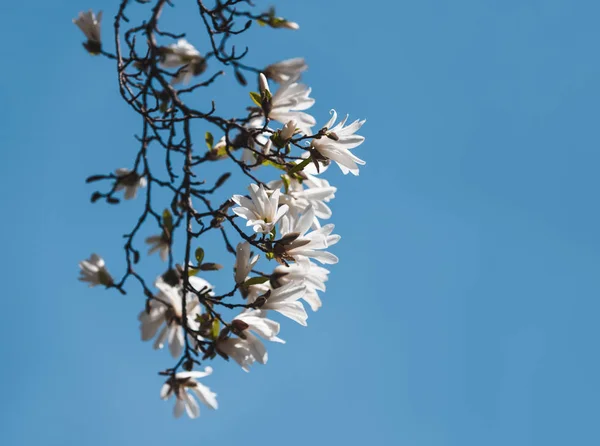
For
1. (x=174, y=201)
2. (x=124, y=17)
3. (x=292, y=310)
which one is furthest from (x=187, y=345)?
(x=124, y=17)

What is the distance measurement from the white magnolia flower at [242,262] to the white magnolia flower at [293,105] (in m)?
0.44

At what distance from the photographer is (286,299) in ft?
6.17

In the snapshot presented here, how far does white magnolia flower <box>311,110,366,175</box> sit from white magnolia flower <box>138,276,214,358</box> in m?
0.52

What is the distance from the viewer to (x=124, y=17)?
7.83 ft

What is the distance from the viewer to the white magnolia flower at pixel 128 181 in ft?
8.00

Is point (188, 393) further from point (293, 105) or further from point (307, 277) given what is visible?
point (293, 105)

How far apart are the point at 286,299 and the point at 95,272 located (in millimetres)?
671

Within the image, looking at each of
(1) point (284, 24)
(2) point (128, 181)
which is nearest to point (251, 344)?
(2) point (128, 181)

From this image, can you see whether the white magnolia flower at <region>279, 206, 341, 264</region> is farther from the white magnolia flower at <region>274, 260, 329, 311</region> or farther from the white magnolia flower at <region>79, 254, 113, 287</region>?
the white magnolia flower at <region>79, 254, 113, 287</region>

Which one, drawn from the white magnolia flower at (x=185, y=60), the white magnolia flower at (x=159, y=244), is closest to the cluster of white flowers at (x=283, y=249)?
the white magnolia flower at (x=159, y=244)

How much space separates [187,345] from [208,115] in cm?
72

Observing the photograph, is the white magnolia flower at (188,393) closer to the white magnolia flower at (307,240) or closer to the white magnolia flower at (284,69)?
the white magnolia flower at (307,240)

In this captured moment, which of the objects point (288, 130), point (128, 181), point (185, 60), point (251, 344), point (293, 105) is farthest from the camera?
point (185, 60)

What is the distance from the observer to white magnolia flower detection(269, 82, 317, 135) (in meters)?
2.10
